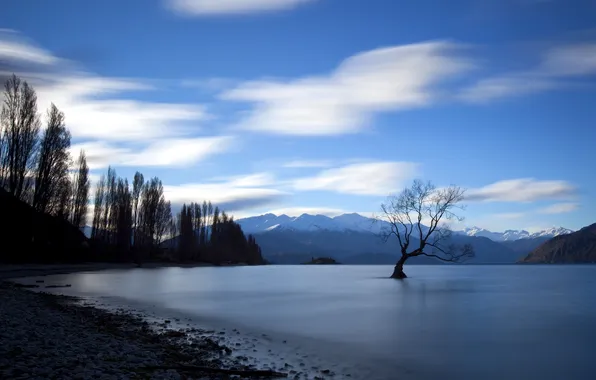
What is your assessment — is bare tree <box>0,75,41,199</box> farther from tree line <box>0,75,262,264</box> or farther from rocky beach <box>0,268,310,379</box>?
rocky beach <box>0,268,310,379</box>

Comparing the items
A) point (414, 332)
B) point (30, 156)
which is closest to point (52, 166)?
point (30, 156)

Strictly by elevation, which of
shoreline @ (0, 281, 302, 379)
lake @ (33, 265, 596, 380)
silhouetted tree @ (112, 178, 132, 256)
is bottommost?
lake @ (33, 265, 596, 380)

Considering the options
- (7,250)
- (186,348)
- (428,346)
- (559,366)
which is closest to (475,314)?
(428,346)

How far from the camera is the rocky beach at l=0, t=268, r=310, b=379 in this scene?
28.9 ft

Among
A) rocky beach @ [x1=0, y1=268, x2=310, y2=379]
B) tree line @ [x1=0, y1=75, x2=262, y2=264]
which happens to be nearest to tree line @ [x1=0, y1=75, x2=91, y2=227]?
tree line @ [x1=0, y1=75, x2=262, y2=264]

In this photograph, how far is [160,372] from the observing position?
955 cm

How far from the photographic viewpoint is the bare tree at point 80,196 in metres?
72.2

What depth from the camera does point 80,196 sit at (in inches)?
2872

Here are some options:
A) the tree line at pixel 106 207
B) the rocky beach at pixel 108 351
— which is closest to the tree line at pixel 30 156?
the tree line at pixel 106 207

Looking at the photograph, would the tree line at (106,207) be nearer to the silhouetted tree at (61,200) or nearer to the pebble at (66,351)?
the silhouetted tree at (61,200)

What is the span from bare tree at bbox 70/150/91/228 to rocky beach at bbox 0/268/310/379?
59.3 meters

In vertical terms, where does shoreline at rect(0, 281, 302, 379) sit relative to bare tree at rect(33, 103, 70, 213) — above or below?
below

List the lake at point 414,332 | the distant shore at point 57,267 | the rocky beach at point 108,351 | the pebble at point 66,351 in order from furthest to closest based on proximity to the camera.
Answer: the distant shore at point 57,267 < the lake at point 414,332 < the rocky beach at point 108,351 < the pebble at point 66,351

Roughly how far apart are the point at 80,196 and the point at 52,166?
20948mm
